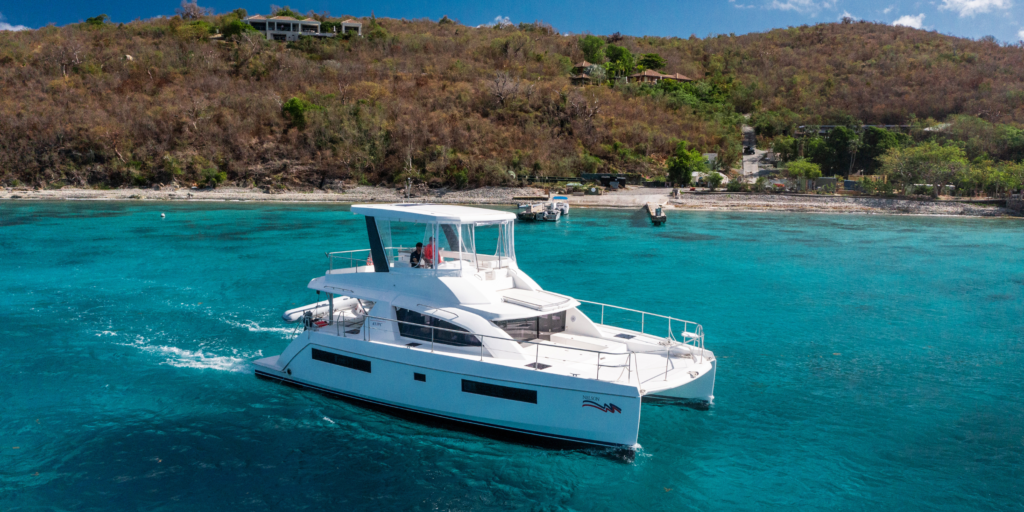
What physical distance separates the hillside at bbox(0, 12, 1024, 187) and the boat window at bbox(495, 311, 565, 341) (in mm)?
56161

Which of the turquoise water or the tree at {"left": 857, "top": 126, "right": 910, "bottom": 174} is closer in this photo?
the turquoise water

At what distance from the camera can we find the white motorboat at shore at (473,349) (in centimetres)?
1056

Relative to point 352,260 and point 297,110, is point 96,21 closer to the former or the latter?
point 297,110

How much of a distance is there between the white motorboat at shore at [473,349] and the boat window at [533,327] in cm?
3

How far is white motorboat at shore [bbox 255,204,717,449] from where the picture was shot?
1056cm

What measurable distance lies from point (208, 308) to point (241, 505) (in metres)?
13.7

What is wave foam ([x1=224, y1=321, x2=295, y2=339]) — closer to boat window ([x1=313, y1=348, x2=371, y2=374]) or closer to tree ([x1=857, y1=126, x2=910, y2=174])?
boat window ([x1=313, y1=348, x2=371, y2=374])

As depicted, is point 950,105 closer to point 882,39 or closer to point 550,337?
point 882,39

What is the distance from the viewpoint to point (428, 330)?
39.4 feet

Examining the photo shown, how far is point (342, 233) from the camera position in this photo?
42.4 metres

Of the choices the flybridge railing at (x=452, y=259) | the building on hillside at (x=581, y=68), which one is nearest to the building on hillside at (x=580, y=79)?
the building on hillside at (x=581, y=68)

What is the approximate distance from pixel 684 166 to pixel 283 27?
8597 cm

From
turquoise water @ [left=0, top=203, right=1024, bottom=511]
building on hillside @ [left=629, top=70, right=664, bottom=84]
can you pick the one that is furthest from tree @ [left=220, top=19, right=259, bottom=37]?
turquoise water @ [left=0, top=203, right=1024, bottom=511]

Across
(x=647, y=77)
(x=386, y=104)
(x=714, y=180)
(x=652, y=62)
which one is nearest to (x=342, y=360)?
(x=714, y=180)
